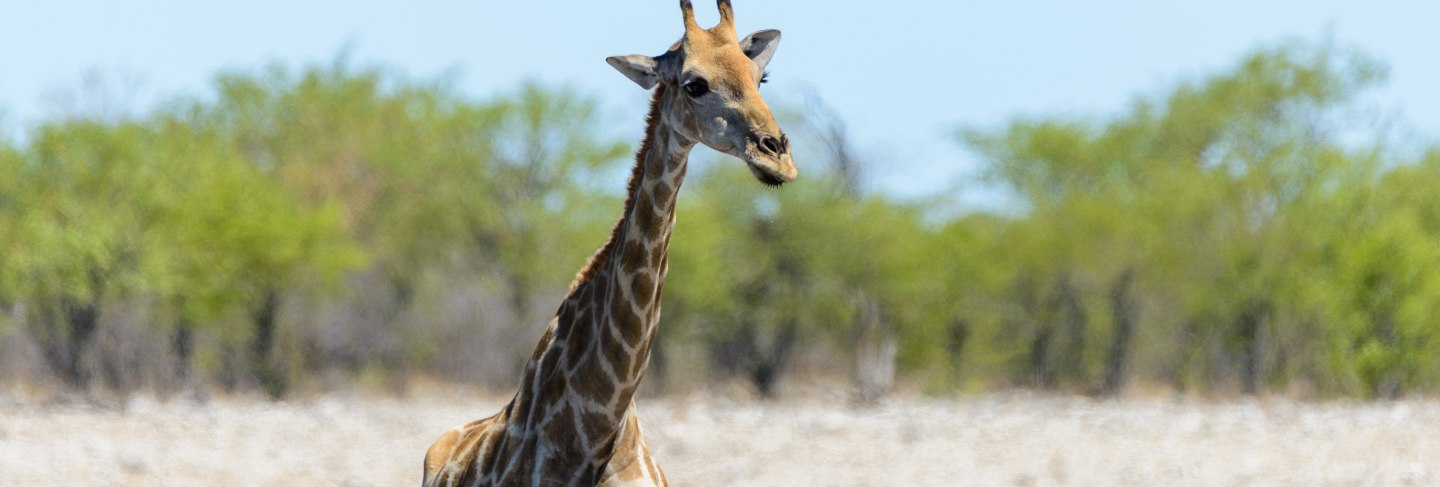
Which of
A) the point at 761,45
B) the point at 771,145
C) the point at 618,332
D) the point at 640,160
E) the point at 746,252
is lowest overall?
the point at 618,332

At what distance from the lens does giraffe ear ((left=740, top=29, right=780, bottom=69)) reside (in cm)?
667

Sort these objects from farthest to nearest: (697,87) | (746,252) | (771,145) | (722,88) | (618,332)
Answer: (746,252), (618,332), (697,87), (722,88), (771,145)

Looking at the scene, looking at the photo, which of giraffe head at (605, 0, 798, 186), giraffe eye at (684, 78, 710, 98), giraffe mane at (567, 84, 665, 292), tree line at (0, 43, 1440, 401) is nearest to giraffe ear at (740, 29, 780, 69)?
giraffe head at (605, 0, 798, 186)

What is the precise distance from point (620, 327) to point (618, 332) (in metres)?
0.02

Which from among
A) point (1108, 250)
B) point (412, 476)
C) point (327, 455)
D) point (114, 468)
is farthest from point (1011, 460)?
point (1108, 250)

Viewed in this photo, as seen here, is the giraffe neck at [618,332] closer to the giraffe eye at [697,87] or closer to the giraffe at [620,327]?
the giraffe at [620,327]

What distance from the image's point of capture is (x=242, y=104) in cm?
5009

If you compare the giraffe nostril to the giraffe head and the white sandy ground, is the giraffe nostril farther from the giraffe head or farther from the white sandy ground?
the white sandy ground

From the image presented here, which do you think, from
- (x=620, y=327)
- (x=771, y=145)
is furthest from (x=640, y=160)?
(x=771, y=145)

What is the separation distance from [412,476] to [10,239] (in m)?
20.3

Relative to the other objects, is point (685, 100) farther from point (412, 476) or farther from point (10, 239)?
point (10, 239)

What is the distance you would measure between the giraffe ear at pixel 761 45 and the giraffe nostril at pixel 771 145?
1192 mm

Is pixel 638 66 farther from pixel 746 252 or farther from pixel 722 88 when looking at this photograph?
pixel 746 252

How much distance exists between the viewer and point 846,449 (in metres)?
19.9
